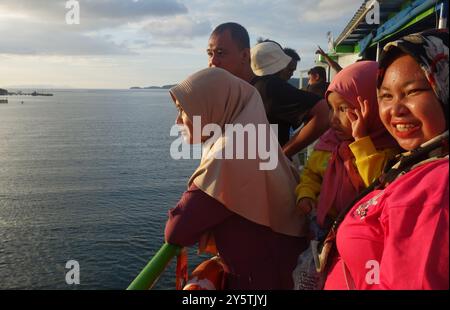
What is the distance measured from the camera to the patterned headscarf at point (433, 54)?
140cm

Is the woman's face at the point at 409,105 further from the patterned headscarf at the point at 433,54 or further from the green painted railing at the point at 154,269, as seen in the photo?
the green painted railing at the point at 154,269

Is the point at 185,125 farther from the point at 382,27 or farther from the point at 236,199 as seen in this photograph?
the point at 382,27

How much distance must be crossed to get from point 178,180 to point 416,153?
33186 millimetres

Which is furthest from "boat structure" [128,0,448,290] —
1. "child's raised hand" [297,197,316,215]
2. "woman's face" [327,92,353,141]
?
"woman's face" [327,92,353,141]

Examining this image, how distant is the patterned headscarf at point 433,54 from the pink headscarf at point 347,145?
0.67 metres

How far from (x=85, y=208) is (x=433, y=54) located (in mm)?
30716

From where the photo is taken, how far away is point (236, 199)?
7.18 ft

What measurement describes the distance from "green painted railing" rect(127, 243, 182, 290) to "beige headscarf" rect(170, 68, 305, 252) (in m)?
0.45

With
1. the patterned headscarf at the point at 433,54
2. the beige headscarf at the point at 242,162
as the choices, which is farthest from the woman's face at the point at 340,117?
the patterned headscarf at the point at 433,54

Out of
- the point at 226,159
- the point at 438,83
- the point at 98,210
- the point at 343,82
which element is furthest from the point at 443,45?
the point at 98,210

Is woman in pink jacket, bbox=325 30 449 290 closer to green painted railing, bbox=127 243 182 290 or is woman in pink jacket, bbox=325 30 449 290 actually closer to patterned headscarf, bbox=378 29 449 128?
patterned headscarf, bbox=378 29 449 128

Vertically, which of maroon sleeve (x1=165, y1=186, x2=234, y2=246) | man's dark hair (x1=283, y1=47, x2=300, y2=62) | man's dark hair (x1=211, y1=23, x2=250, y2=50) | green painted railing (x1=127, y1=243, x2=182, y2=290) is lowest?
green painted railing (x1=127, y1=243, x2=182, y2=290)

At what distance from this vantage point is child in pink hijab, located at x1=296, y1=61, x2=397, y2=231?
2.15 meters
